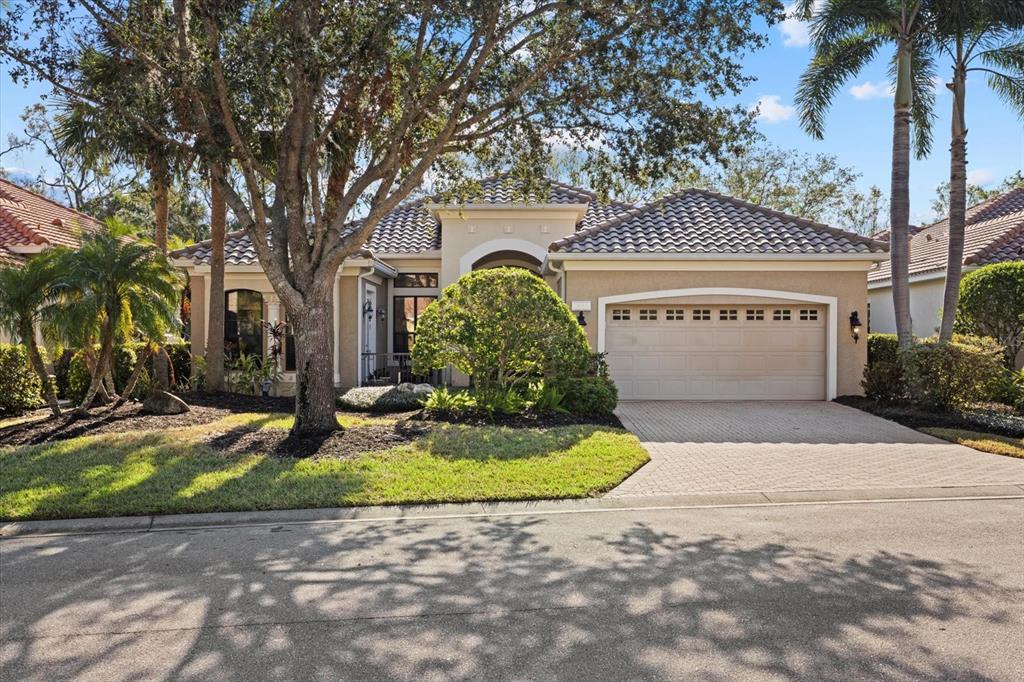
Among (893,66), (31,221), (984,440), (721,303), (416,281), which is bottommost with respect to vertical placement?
(984,440)

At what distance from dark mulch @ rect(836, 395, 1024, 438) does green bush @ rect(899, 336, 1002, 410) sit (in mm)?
275

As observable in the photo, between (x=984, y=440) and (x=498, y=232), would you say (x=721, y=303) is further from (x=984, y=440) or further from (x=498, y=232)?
(x=498, y=232)

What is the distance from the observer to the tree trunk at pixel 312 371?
34.3 ft

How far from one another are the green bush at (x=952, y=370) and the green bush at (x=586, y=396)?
570 cm

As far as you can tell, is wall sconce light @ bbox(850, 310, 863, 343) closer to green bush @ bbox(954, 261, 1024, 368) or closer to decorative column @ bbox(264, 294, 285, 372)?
green bush @ bbox(954, 261, 1024, 368)

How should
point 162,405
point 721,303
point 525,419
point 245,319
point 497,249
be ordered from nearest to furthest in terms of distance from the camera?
point 162,405 < point 525,419 < point 721,303 < point 245,319 < point 497,249

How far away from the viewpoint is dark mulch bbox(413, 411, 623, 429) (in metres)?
12.0

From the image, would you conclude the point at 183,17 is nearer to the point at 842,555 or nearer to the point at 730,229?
the point at 842,555

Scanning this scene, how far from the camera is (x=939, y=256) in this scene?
67.9 ft

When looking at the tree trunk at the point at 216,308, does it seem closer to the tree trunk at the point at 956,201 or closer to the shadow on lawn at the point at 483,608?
the shadow on lawn at the point at 483,608

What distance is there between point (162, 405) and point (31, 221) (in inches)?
428

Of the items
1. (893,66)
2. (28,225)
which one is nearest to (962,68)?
(893,66)

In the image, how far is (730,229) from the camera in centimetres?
1659

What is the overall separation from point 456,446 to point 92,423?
5878 mm
